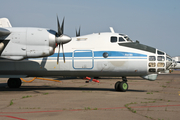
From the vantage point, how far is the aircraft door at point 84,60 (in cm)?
1756

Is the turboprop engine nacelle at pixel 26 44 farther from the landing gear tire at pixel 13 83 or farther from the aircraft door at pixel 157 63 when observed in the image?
the aircraft door at pixel 157 63

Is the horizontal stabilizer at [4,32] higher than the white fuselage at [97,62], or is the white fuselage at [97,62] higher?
the horizontal stabilizer at [4,32]

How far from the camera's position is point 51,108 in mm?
10516

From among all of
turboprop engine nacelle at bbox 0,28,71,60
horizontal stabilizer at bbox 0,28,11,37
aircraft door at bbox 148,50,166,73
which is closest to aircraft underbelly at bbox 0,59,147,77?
aircraft door at bbox 148,50,166,73

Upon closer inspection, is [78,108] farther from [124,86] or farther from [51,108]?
[124,86]

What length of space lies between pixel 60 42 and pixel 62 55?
2047 mm

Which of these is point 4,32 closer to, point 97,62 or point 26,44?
point 26,44

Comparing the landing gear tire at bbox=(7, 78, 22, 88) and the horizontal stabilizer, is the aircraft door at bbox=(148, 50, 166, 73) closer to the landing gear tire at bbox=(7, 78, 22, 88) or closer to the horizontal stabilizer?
the horizontal stabilizer

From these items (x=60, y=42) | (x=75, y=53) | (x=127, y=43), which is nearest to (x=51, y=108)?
(x=60, y=42)

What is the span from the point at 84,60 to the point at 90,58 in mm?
507

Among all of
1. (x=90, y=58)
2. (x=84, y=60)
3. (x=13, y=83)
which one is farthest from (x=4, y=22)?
(x=90, y=58)

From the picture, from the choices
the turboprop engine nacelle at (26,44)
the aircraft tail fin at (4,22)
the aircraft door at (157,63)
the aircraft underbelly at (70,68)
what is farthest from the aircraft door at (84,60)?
the aircraft tail fin at (4,22)

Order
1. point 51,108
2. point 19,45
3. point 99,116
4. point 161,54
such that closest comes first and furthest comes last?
point 99,116, point 51,108, point 19,45, point 161,54

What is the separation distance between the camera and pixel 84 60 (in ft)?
57.7
